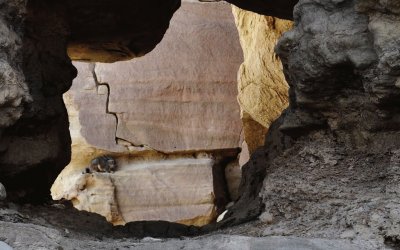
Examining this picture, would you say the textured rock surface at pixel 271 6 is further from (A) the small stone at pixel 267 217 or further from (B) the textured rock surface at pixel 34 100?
(A) the small stone at pixel 267 217

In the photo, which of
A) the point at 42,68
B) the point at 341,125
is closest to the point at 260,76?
the point at 42,68

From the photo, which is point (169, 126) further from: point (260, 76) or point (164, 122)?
point (260, 76)

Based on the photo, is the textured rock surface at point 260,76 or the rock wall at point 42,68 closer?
the rock wall at point 42,68

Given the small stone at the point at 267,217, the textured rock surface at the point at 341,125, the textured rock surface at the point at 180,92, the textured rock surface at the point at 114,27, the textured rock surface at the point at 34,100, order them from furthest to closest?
1. the textured rock surface at the point at 180,92
2. the textured rock surface at the point at 114,27
3. the textured rock surface at the point at 34,100
4. the small stone at the point at 267,217
5. the textured rock surface at the point at 341,125

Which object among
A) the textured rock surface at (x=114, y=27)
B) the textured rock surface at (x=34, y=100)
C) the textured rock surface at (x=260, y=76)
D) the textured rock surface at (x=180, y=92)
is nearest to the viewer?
the textured rock surface at (x=34, y=100)

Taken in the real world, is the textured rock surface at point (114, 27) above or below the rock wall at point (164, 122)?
above

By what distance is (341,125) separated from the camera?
1.60 meters

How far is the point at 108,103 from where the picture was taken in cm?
548

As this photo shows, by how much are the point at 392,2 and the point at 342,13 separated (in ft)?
0.50

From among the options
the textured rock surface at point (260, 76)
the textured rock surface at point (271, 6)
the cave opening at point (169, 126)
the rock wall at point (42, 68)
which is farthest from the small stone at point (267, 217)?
the cave opening at point (169, 126)

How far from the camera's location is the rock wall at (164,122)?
17.2 ft

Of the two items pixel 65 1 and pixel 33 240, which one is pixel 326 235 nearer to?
pixel 33 240

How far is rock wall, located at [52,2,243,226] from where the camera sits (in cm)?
525

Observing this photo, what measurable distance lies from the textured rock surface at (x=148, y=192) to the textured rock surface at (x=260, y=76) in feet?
2.95
